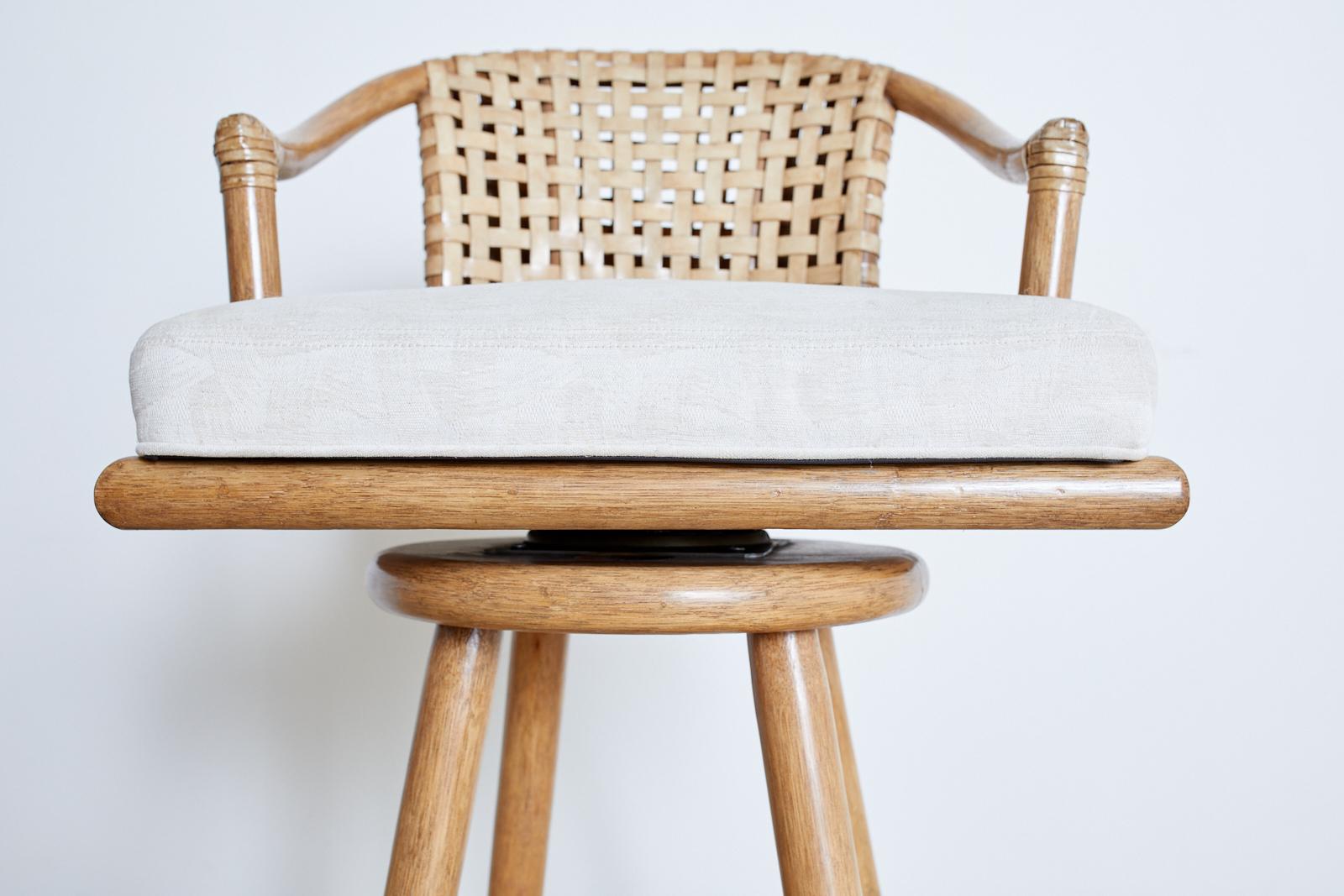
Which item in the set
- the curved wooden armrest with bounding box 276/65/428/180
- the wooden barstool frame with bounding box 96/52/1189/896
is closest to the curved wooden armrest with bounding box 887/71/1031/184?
the wooden barstool frame with bounding box 96/52/1189/896

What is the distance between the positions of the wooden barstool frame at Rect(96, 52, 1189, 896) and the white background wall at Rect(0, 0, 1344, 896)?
1.29ft

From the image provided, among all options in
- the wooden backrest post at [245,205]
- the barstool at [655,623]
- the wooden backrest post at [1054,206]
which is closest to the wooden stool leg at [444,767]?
the barstool at [655,623]

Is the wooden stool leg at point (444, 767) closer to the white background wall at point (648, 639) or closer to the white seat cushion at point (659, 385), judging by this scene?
the white seat cushion at point (659, 385)

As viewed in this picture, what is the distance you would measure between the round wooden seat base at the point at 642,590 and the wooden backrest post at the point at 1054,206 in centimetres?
20

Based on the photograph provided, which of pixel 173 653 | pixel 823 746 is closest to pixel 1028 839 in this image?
pixel 823 746

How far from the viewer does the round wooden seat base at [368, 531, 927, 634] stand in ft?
1.88

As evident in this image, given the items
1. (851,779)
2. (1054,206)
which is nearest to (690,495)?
(1054,206)

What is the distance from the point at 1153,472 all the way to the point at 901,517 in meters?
0.11

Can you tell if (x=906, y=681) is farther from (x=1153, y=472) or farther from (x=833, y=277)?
(x=1153, y=472)

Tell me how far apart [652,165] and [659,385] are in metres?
0.54

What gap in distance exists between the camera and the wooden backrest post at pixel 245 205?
76 centimetres

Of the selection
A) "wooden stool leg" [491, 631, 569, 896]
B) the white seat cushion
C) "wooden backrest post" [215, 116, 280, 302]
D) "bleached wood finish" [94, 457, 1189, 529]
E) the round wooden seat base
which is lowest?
"wooden stool leg" [491, 631, 569, 896]

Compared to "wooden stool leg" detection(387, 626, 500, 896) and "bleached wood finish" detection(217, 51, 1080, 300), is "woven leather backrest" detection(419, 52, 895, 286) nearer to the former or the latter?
"bleached wood finish" detection(217, 51, 1080, 300)

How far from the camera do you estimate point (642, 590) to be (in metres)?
0.57
